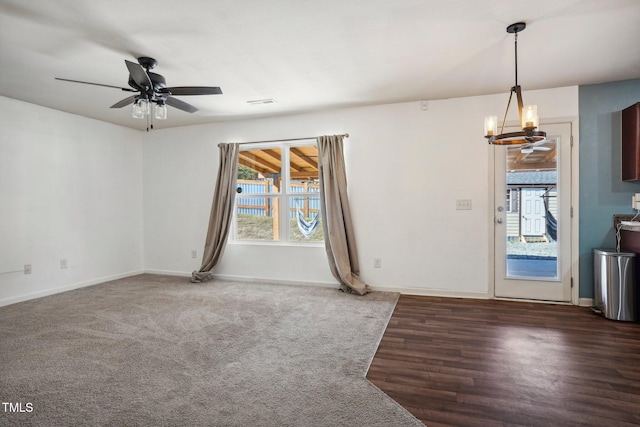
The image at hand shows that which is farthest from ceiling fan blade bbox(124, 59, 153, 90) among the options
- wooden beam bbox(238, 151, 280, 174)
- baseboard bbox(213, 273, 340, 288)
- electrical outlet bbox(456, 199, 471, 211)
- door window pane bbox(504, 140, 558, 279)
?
door window pane bbox(504, 140, 558, 279)

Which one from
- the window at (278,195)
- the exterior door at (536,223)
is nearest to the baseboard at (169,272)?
the window at (278,195)

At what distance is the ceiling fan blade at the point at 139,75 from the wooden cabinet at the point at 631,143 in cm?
469

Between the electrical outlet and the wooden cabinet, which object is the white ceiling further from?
the electrical outlet

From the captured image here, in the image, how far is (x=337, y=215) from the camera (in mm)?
4535

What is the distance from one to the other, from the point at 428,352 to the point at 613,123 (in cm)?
335

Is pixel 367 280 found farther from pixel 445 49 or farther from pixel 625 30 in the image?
pixel 625 30

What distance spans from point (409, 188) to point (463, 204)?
0.70m

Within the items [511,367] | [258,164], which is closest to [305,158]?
[258,164]

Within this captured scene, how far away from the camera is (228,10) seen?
228 centimetres

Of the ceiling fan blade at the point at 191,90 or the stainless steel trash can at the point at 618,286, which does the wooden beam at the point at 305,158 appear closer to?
the ceiling fan blade at the point at 191,90

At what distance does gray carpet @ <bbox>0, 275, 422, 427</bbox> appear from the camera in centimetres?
183

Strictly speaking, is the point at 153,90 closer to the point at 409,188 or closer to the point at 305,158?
the point at 305,158

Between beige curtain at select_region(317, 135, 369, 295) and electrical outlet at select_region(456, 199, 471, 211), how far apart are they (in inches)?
55.2

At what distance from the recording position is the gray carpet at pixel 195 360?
183 cm
